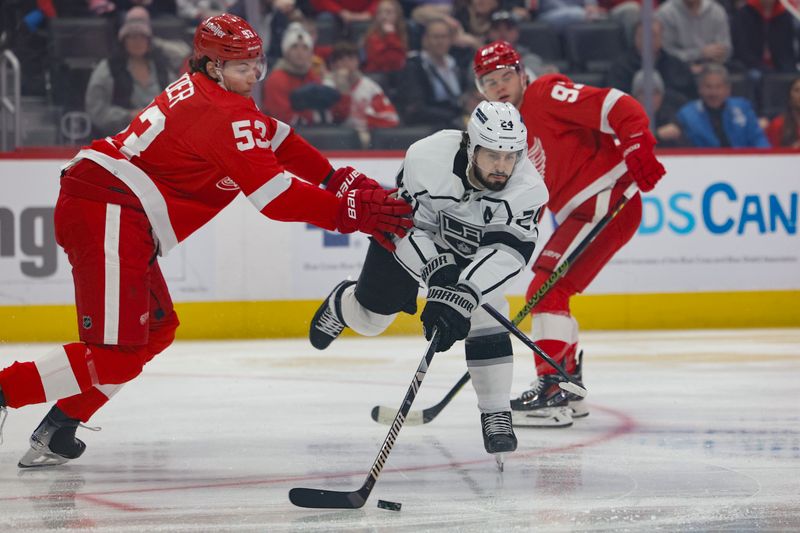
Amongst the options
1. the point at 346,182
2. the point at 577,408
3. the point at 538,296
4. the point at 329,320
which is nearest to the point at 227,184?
the point at 346,182

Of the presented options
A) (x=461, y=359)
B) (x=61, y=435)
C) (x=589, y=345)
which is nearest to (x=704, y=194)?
(x=589, y=345)

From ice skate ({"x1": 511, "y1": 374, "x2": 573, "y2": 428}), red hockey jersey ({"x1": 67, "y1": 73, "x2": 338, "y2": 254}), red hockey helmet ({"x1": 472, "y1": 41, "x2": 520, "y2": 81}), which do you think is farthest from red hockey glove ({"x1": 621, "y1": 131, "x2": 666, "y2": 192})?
red hockey jersey ({"x1": 67, "y1": 73, "x2": 338, "y2": 254})

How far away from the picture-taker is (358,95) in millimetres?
6703

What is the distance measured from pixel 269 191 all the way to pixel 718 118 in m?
4.40

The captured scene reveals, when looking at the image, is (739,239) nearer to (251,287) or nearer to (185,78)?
(251,287)

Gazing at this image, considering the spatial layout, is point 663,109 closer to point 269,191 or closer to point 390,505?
point 269,191

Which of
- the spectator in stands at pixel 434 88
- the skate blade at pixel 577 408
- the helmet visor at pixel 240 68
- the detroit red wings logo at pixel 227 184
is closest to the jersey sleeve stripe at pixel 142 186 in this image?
the detroit red wings logo at pixel 227 184

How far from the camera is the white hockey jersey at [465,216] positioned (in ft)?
10.3

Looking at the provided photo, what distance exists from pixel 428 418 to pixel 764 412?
1.18m

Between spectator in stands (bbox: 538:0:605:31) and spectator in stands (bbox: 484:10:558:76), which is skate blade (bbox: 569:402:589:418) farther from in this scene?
spectator in stands (bbox: 538:0:605:31)

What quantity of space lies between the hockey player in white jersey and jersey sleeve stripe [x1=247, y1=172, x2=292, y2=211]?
1.20ft

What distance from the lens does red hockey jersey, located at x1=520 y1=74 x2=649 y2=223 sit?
4.08 metres

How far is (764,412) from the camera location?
418cm

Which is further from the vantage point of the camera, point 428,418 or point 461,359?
point 461,359
